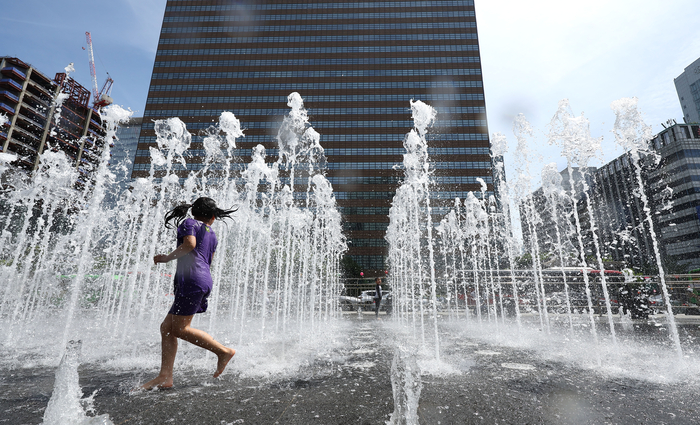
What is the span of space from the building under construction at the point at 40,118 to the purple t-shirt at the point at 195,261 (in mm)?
44527

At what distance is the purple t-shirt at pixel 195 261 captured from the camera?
2463 mm

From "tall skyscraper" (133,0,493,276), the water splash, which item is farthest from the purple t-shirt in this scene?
"tall skyscraper" (133,0,493,276)

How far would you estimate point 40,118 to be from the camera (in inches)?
2117

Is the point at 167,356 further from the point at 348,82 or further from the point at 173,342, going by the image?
the point at 348,82

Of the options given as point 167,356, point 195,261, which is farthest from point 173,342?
point 195,261

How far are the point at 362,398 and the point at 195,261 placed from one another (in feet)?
5.30

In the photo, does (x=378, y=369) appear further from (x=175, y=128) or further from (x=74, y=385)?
(x=175, y=128)

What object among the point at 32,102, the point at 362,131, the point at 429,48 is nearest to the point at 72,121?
the point at 32,102

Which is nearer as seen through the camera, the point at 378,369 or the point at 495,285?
the point at 378,369

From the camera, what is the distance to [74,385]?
1.96m

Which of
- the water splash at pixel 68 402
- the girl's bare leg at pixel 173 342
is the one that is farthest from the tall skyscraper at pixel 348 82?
the water splash at pixel 68 402

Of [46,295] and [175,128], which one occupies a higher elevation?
[175,128]

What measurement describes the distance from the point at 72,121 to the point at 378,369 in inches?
3322

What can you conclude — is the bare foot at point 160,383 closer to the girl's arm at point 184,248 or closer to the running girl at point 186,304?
the running girl at point 186,304
